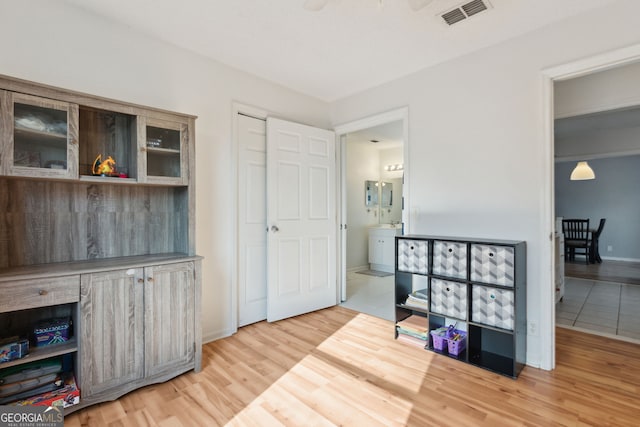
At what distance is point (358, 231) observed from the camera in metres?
6.12

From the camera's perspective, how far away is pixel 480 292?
94.0 inches

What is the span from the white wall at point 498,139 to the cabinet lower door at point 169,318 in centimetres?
220

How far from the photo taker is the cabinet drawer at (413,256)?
2.70m

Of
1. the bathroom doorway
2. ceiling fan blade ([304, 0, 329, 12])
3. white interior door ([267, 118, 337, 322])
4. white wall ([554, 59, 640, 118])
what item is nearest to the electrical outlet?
white wall ([554, 59, 640, 118])

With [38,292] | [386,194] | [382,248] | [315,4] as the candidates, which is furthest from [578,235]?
[38,292]

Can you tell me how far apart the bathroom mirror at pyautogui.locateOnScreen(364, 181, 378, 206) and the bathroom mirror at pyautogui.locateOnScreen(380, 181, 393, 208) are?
0.21 metres

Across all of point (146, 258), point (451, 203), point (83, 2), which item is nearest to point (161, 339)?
point (146, 258)

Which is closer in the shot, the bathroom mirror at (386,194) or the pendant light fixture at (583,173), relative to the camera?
the pendant light fixture at (583,173)

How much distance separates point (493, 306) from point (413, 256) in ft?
2.40

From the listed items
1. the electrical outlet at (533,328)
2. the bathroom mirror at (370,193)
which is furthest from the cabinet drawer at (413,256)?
the bathroom mirror at (370,193)

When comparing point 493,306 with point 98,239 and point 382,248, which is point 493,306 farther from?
point 382,248

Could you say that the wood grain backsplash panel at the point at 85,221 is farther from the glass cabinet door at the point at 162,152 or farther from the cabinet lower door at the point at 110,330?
the cabinet lower door at the point at 110,330

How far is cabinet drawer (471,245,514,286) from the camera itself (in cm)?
225

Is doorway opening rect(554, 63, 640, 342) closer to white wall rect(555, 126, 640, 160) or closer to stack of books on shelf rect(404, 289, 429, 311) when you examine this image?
white wall rect(555, 126, 640, 160)
